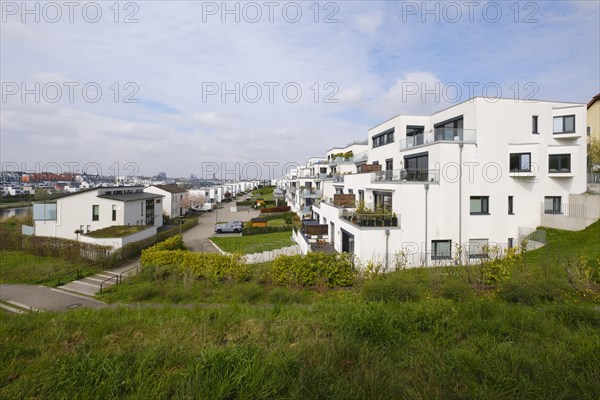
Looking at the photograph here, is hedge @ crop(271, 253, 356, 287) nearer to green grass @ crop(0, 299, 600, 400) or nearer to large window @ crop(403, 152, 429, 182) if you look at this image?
green grass @ crop(0, 299, 600, 400)

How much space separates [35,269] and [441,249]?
24665 mm

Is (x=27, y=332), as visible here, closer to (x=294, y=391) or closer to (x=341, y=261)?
(x=294, y=391)

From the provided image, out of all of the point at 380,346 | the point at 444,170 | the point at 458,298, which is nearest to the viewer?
the point at 380,346

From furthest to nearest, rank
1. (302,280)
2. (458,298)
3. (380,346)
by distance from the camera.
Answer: (302,280) < (458,298) < (380,346)

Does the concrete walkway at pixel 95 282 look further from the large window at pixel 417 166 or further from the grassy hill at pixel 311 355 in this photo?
the large window at pixel 417 166

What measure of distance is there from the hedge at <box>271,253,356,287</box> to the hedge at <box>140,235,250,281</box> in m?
2.17

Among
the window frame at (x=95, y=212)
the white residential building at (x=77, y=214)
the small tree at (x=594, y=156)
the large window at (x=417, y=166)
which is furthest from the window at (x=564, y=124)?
the window frame at (x=95, y=212)

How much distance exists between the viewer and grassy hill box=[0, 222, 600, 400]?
3.40m

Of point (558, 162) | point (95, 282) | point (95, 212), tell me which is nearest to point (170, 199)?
point (95, 212)

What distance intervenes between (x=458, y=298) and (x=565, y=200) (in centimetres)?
1661

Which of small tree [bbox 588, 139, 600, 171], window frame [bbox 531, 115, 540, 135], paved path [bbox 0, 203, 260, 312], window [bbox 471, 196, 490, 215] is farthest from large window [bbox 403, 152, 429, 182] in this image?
small tree [bbox 588, 139, 600, 171]

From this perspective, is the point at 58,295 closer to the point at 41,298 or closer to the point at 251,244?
the point at 41,298

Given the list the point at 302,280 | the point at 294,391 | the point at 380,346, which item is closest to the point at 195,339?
the point at 294,391

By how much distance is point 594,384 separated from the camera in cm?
353
